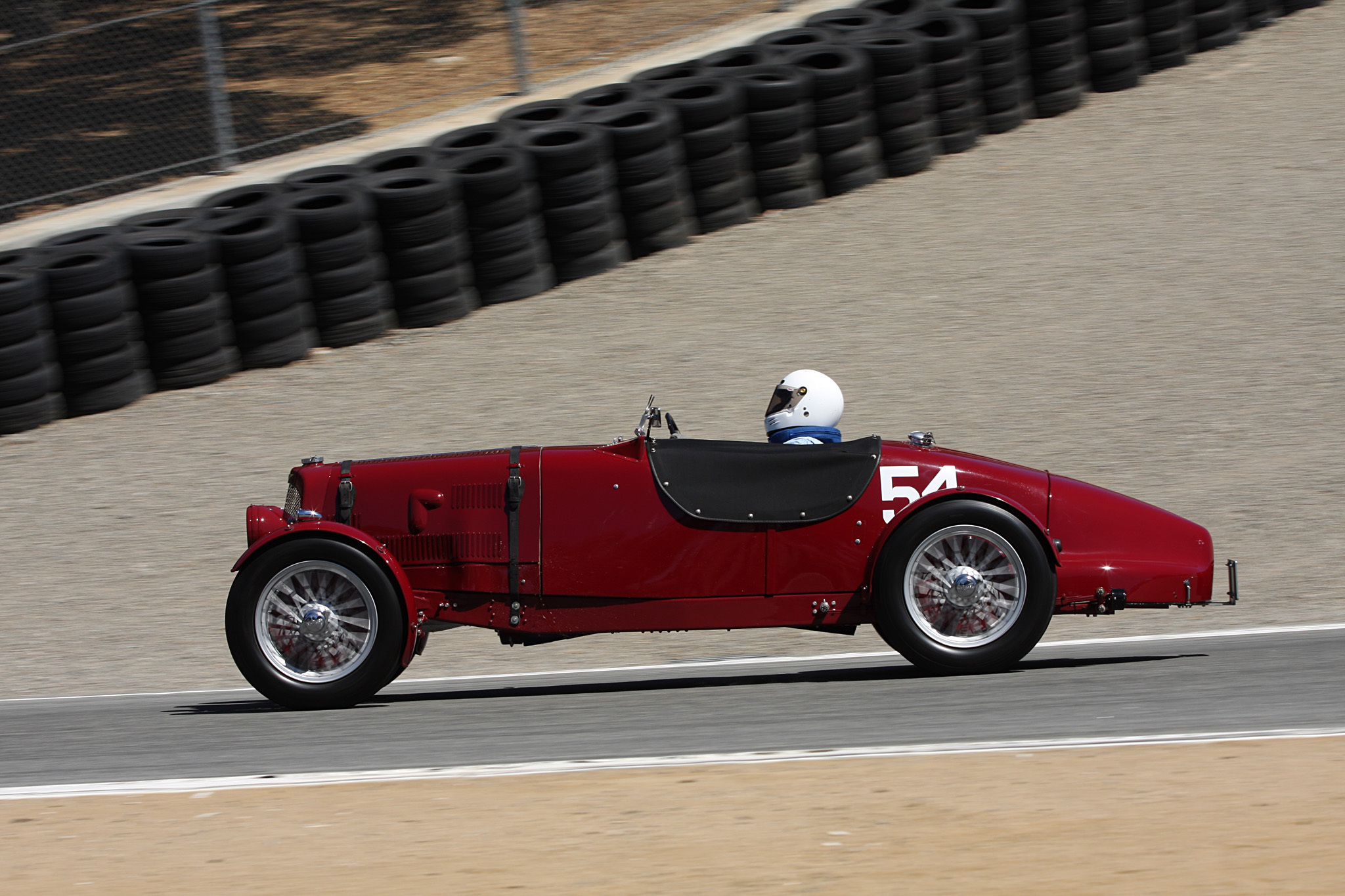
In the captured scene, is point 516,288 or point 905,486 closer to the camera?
point 905,486

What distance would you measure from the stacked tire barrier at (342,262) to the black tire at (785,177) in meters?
3.37

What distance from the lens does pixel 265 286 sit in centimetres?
1150

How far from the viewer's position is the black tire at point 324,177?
12.1 m

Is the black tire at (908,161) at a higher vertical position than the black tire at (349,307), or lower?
higher

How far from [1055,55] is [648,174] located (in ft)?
15.0

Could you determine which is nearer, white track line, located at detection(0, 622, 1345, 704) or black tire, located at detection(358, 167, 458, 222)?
white track line, located at detection(0, 622, 1345, 704)

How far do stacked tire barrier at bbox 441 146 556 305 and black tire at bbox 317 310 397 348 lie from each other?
85 cm

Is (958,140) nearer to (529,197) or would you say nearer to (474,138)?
(529,197)

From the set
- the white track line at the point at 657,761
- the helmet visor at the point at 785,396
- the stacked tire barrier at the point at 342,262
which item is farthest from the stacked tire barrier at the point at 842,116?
the white track line at the point at 657,761

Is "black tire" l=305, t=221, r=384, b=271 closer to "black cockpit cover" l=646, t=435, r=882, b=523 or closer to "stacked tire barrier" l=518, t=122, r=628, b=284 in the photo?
"stacked tire barrier" l=518, t=122, r=628, b=284

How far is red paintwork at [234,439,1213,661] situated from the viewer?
6.20 m

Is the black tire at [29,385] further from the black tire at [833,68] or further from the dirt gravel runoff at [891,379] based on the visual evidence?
the black tire at [833,68]

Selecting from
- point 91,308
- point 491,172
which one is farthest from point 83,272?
point 491,172

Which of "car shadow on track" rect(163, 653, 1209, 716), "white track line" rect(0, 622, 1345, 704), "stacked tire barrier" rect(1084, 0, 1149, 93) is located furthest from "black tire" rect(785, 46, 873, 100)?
"car shadow on track" rect(163, 653, 1209, 716)
